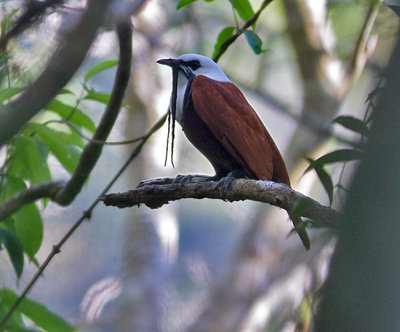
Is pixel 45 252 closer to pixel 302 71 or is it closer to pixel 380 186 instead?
pixel 302 71

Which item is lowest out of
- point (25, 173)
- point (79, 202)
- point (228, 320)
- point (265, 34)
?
point (228, 320)

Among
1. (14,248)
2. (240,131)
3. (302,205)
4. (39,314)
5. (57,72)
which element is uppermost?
(57,72)

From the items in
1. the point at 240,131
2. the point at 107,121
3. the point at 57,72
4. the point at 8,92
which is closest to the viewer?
the point at 57,72

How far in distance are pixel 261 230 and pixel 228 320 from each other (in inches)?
48.2

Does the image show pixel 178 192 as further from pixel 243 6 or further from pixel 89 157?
pixel 243 6

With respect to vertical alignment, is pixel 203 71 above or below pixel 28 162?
above

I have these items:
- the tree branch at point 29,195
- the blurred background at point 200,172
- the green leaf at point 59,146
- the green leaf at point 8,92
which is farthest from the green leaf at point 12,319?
the blurred background at point 200,172

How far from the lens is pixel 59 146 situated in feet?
7.43

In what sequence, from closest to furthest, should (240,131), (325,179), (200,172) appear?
(325,179)
(240,131)
(200,172)

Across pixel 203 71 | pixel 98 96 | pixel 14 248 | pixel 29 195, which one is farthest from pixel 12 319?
pixel 203 71

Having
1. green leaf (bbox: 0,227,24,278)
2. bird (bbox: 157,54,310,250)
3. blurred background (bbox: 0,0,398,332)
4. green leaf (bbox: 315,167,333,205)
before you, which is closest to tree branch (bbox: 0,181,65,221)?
green leaf (bbox: 0,227,24,278)

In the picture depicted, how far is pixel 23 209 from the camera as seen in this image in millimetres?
2207

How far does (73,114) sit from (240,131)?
0.72 meters

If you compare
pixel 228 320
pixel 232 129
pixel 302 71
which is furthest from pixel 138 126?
pixel 232 129
